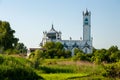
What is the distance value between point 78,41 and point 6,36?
5283cm

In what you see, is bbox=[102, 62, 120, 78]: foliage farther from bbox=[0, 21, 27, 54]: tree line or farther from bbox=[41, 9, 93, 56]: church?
bbox=[41, 9, 93, 56]: church

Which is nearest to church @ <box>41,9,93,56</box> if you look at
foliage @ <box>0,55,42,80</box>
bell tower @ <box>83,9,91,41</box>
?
bell tower @ <box>83,9,91,41</box>

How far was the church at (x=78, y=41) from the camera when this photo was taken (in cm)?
9581

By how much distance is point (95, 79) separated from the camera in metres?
20.9

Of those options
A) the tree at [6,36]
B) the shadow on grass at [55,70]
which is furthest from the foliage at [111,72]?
the tree at [6,36]

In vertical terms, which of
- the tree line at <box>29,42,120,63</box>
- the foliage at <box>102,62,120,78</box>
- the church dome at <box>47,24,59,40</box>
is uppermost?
the church dome at <box>47,24,59,40</box>

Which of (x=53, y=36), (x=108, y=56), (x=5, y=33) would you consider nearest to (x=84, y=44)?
(x=53, y=36)

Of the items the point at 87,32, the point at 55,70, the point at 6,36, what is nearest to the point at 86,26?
the point at 87,32

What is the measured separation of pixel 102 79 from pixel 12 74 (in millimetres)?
5840

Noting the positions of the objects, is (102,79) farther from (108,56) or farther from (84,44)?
(84,44)

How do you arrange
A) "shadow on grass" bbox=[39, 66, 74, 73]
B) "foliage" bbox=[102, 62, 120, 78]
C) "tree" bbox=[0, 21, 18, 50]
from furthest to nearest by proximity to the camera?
"tree" bbox=[0, 21, 18, 50] < "shadow on grass" bbox=[39, 66, 74, 73] < "foliage" bbox=[102, 62, 120, 78]

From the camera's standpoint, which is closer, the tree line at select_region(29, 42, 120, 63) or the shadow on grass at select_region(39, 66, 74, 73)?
the shadow on grass at select_region(39, 66, 74, 73)

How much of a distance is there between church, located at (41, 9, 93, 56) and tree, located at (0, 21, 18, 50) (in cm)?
4514

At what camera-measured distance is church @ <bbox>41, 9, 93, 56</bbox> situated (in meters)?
95.8
